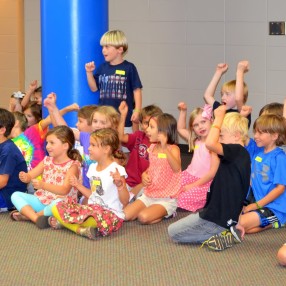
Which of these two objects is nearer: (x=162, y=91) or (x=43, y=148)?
(x=43, y=148)

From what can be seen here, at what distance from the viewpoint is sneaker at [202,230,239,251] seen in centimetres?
518

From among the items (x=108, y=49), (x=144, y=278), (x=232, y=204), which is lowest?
(x=144, y=278)

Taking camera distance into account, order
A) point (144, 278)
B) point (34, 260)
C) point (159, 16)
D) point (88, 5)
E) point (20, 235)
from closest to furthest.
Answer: point (144, 278) → point (34, 260) → point (20, 235) → point (88, 5) → point (159, 16)

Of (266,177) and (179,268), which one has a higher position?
(266,177)

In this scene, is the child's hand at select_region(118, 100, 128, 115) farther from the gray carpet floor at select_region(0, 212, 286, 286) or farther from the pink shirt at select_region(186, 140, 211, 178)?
the gray carpet floor at select_region(0, 212, 286, 286)

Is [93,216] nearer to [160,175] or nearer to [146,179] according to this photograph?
[146,179]

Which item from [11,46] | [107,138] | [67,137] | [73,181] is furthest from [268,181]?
[11,46]

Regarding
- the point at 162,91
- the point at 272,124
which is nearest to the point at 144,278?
the point at 272,124

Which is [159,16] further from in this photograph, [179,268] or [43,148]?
[179,268]

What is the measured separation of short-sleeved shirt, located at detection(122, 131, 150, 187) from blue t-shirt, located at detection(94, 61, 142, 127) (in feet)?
1.60

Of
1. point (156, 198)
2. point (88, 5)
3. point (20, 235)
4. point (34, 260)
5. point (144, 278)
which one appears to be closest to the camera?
point (144, 278)

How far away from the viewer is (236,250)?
520cm

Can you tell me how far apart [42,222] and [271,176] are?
5.86 feet

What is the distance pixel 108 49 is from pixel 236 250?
8.10ft
